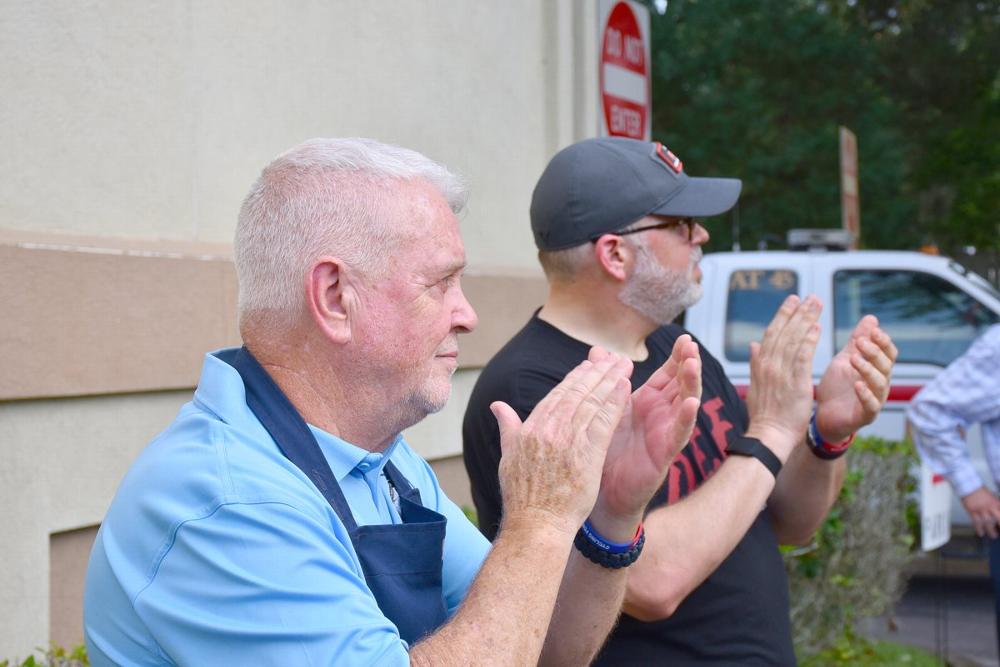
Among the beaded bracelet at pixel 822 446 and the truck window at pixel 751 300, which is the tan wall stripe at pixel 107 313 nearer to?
the beaded bracelet at pixel 822 446

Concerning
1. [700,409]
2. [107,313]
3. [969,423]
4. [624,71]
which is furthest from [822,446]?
[624,71]

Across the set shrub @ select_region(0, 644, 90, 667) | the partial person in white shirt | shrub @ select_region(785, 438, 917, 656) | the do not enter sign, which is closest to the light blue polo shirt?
shrub @ select_region(0, 644, 90, 667)

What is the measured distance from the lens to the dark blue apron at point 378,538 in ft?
5.99

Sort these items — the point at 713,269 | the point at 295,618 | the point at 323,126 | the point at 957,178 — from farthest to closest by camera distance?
the point at 957,178, the point at 713,269, the point at 323,126, the point at 295,618

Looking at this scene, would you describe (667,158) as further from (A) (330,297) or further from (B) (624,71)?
(B) (624,71)

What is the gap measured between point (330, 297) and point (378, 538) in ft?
1.20

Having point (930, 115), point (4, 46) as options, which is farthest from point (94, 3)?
point (930, 115)

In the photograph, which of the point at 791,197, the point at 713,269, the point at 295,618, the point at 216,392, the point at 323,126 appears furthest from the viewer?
the point at 791,197

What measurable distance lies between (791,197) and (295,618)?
67.9ft

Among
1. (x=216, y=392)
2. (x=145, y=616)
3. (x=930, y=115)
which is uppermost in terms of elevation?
(x=930, y=115)

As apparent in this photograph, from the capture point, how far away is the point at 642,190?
316 centimetres

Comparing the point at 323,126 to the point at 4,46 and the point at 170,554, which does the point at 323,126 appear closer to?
the point at 4,46

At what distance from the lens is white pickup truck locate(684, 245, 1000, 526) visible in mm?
8797

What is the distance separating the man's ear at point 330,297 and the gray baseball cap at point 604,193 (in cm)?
130
